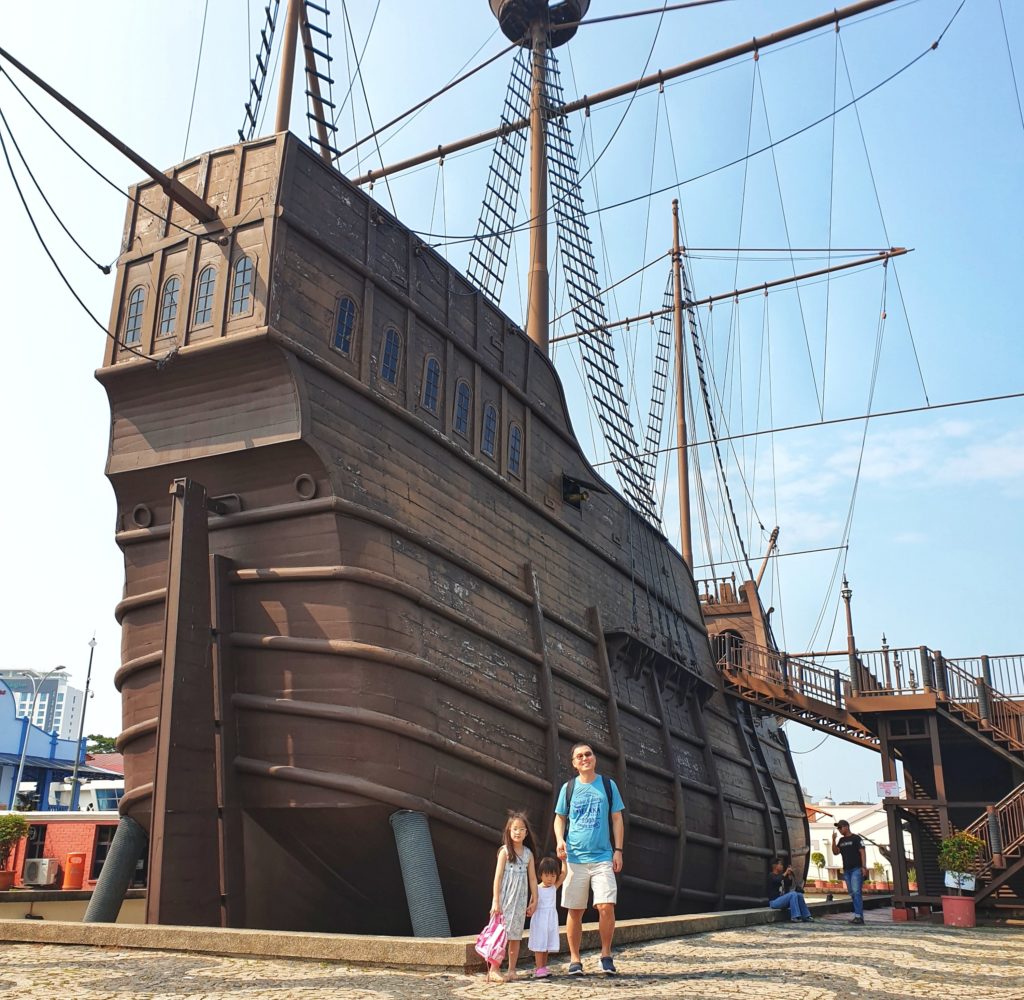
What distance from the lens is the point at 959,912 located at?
481 inches

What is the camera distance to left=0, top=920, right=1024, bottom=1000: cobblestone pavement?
16.2ft

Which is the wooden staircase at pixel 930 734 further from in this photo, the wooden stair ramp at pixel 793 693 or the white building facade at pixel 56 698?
the white building facade at pixel 56 698

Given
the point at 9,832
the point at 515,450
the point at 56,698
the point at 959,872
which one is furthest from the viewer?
the point at 56,698

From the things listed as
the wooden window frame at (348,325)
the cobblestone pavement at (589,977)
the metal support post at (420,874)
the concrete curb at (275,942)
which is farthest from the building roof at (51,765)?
the cobblestone pavement at (589,977)

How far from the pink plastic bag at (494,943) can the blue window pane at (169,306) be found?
6.01 metres

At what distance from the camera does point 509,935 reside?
571 centimetres

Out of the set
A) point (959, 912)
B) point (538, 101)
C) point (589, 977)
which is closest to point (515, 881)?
point (589, 977)

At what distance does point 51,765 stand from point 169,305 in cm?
3226

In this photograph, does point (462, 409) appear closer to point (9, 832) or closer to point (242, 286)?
point (242, 286)

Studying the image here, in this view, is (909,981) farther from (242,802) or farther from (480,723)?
(242,802)

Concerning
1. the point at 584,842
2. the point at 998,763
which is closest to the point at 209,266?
the point at 584,842

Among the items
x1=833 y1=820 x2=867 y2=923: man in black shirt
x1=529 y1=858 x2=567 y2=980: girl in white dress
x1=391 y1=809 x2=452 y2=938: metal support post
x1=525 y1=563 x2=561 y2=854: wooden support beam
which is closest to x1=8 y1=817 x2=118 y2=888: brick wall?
x1=525 y1=563 x2=561 y2=854: wooden support beam

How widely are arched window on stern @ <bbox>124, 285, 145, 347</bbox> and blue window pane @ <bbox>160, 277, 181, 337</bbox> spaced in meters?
0.25

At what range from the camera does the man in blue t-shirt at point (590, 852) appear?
5801mm
